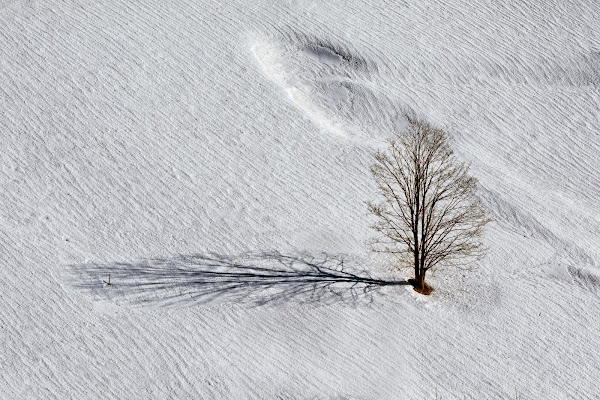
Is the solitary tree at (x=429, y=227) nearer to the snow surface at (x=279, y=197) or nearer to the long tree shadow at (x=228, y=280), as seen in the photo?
the snow surface at (x=279, y=197)

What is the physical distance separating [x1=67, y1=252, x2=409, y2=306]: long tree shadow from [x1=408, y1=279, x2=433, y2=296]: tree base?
25 centimetres

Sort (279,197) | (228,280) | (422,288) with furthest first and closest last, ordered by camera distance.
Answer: (279,197) < (422,288) < (228,280)

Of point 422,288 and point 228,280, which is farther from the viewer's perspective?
point 422,288

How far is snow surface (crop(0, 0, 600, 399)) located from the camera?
2164 cm

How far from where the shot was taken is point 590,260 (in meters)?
25.4

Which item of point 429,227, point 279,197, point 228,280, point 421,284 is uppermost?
point 429,227

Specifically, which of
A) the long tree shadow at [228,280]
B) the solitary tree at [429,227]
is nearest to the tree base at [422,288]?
the solitary tree at [429,227]

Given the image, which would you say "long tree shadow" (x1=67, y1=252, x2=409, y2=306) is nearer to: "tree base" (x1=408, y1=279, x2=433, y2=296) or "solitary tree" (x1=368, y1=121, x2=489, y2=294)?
"tree base" (x1=408, y1=279, x2=433, y2=296)

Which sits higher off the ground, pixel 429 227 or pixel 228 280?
pixel 429 227

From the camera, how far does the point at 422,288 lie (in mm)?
23578

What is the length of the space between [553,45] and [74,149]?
869 inches

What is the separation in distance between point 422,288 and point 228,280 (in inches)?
255

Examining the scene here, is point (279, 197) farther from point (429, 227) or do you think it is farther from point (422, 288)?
point (422, 288)

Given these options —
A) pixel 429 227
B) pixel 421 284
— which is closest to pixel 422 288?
pixel 421 284
